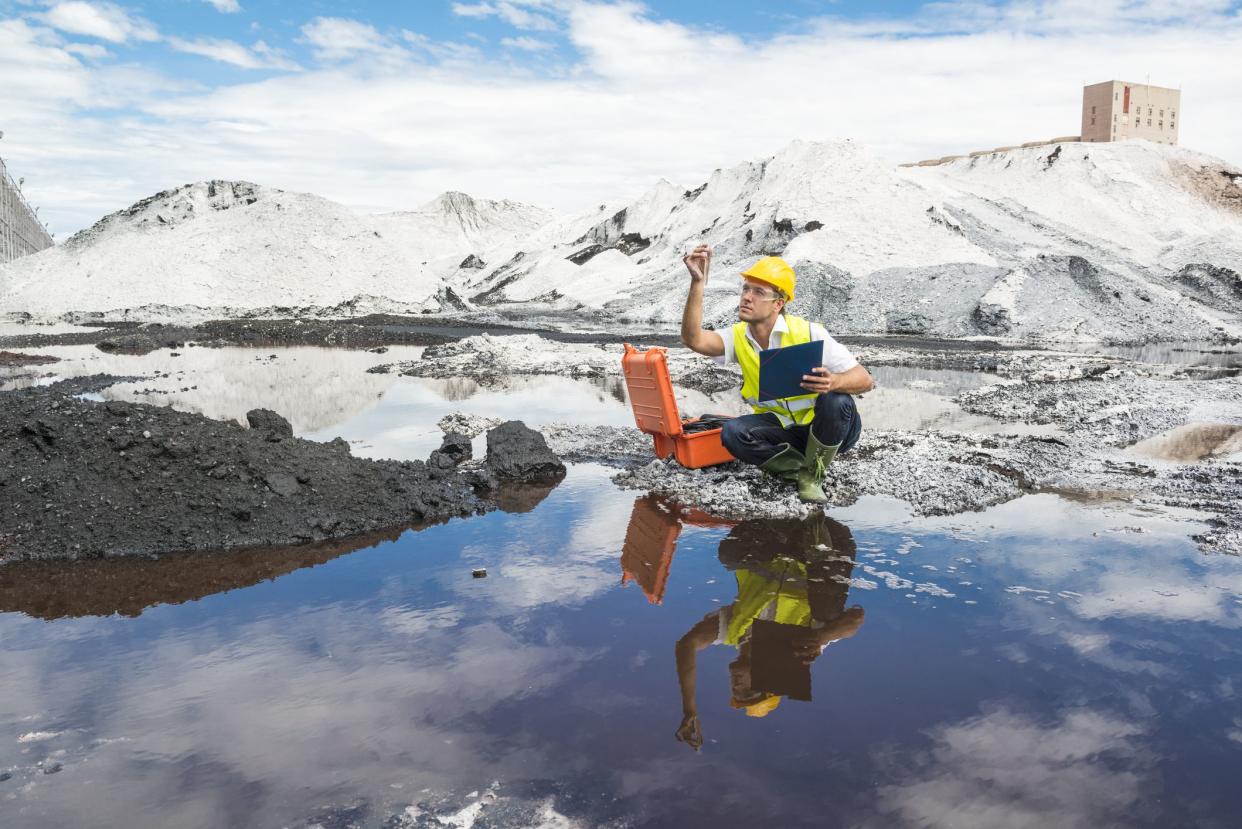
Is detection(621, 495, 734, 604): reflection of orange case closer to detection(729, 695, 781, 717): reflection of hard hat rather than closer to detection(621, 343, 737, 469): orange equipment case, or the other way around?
detection(621, 343, 737, 469): orange equipment case

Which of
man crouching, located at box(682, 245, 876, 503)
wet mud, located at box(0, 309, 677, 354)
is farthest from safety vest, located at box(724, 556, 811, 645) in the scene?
wet mud, located at box(0, 309, 677, 354)

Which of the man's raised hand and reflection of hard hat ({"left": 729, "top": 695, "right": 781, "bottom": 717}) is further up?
the man's raised hand

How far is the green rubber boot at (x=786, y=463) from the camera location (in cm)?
548

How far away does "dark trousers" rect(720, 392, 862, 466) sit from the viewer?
521 cm

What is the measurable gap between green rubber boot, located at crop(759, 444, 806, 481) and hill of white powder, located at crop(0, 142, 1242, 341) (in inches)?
726

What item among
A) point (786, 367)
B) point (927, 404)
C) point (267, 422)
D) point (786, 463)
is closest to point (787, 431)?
point (786, 463)

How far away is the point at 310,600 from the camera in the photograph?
3.95 m

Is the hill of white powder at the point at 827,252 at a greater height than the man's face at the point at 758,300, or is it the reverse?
the hill of white powder at the point at 827,252

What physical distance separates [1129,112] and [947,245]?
36325mm

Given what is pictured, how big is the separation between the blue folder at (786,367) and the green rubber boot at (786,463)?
1.21 ft

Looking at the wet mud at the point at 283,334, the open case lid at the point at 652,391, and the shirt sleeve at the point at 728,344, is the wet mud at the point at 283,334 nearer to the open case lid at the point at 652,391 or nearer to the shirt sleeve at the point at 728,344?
the open case lid at the point at 652,391

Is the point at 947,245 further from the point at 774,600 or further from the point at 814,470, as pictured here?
the point at 774,600

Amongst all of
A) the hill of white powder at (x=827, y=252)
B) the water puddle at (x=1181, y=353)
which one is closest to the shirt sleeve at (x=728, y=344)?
the water puddle at (x=1181, y=353)

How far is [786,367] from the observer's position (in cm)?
512
